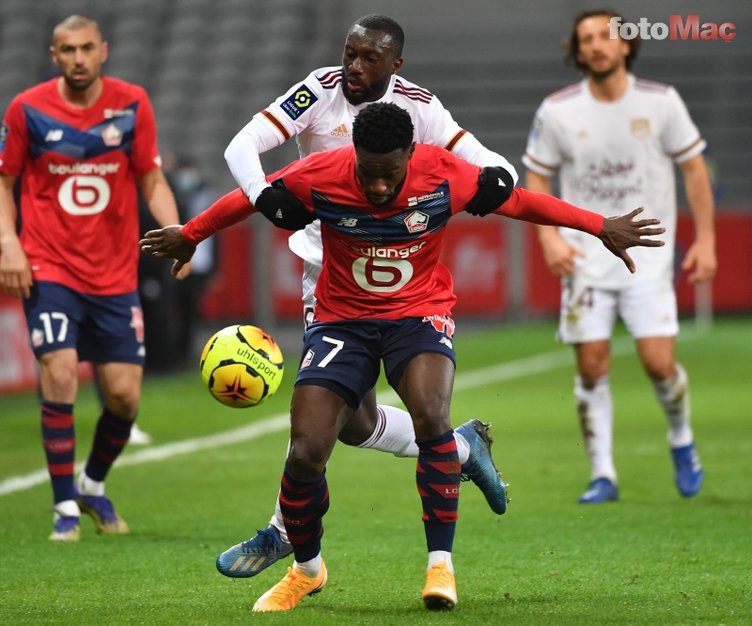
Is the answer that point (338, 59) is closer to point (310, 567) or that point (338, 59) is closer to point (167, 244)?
point (167, 244)

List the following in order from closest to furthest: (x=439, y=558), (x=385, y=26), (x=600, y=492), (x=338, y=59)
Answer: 1. (x=439, y=558)
2. (x=385, y=26)
3. (x=600, y=492)
4. (x=338, y=59)

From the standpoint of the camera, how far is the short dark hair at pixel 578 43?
8.60 m

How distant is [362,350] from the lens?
5.76 meters

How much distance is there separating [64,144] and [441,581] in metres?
3.29

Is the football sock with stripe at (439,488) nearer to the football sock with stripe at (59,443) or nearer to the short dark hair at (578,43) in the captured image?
the football sock with stripe at (59,443)

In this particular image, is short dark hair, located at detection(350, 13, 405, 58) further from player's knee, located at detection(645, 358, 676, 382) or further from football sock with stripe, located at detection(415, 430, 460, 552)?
player's knee, located at detection(645, 358, 676, 382)

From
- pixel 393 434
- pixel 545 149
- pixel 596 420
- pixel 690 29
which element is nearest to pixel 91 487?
pixel 393 434

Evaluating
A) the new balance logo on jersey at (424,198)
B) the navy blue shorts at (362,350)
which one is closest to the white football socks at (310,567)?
the navy blue shorts at (362,350)

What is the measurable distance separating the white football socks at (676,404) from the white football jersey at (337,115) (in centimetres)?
303

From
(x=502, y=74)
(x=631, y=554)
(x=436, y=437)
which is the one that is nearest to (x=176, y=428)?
(x=631, y=554)

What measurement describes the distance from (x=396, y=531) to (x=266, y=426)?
5.21 meters

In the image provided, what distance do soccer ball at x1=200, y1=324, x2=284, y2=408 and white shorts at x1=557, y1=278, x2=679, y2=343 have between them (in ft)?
10.1

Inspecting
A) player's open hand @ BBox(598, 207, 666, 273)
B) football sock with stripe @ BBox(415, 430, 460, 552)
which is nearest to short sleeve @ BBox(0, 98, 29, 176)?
football sock with stripe @ BBox(415, 430, 460, 552)

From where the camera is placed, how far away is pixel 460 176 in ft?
18.7
